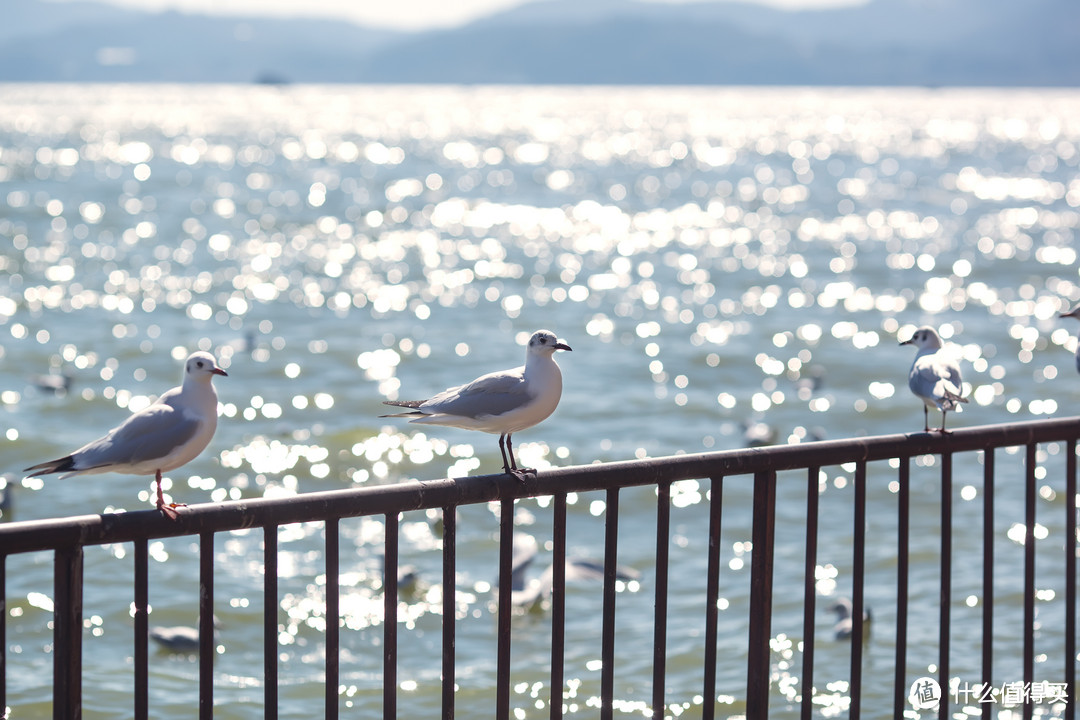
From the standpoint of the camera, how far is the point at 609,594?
3547mm

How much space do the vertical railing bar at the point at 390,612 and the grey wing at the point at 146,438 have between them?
0.81 meters

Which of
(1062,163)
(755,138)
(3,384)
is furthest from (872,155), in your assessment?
(3,384)

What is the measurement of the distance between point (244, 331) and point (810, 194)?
37.5 metres

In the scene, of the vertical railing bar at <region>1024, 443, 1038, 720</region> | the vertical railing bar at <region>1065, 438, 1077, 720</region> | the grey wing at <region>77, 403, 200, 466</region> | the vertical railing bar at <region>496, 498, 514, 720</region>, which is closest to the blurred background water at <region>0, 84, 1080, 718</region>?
the vertical railing bar at <region>1065, 438, 1077, 720</region>

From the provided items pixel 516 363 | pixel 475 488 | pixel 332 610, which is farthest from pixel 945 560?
pixel 516 363

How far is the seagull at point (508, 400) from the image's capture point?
13.3 ft

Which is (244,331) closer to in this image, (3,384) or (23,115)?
(3,384)

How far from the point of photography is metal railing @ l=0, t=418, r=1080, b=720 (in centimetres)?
287

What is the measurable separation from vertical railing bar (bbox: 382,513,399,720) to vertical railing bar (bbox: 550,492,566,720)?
42 centimetres

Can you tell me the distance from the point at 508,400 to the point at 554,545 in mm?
758

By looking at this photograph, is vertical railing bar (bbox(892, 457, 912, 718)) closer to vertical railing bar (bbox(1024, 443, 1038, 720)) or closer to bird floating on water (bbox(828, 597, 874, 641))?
vertical railing bar (bbox(1024, 443, 1038, 720))

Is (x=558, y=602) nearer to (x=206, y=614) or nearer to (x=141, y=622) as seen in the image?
(x=206, y=614)

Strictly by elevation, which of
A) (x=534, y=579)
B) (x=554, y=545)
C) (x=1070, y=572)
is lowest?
(x=534, y=579)

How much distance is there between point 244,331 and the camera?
81.3 ft
